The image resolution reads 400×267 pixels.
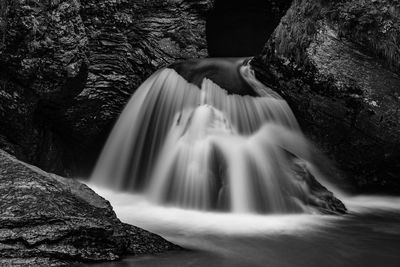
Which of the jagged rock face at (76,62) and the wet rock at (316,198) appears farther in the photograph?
the jagged rock face at (76,62)

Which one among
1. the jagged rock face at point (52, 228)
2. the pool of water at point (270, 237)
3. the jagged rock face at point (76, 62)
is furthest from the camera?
the jagged rock face at point (76, 62)

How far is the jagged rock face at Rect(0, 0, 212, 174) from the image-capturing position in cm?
581

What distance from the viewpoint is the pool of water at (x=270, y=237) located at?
356cm

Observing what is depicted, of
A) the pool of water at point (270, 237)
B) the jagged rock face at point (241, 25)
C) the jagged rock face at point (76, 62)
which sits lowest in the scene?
the pool of water at point (270, 237)

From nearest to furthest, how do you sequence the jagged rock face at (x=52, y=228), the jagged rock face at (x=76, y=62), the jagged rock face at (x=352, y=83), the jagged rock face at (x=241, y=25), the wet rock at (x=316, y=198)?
1. the jagged rock face at (x=52, y=228)
2. the wet rock at (x=316, y=198)
3. the jagged rock face at (x=76, y=62)
4. the jagged rock face at (x=352, y=83)
5. the jagged rock face at (x=241, y=25)

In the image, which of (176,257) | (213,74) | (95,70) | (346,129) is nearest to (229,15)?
(213,74)

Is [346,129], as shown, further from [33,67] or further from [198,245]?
[33,67]

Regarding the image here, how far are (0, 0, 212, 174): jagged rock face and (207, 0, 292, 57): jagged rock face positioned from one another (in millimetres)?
1114

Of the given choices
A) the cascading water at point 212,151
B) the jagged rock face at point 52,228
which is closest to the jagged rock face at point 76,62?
the cascading water at point 212,151

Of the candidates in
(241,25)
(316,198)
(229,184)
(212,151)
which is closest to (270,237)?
(229,184)

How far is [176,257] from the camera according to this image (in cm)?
339

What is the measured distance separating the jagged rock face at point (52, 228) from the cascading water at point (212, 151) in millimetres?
1991

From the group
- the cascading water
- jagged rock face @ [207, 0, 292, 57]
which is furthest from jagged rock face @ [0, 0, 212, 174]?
jagged rock face @ [207, 0, 292, 57]

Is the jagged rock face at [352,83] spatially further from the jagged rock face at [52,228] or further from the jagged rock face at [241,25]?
the jagged rock face at [52,228]
